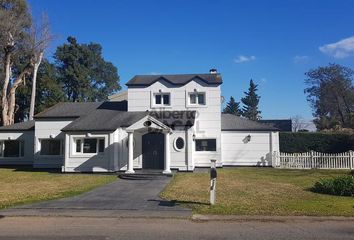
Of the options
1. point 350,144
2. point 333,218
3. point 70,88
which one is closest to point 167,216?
point 333,218

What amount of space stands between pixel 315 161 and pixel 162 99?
1181 cm

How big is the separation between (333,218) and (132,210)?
574 cm

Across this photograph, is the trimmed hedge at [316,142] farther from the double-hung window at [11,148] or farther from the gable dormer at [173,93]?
the double-hung window at [11,148]

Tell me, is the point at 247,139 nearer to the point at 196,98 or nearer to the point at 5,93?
the point at 196,98

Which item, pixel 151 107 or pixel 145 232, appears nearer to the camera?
pixel 145 232

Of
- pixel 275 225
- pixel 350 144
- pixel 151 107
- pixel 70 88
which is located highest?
pixel 70 88

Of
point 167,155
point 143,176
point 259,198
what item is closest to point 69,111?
point 167,155

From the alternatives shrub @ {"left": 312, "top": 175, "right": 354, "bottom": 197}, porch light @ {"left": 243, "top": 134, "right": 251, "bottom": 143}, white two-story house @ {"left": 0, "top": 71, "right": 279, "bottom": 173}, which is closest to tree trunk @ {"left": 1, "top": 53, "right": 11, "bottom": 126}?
white two-story house @ {"left": 0, "top": 71, "right": 279, "bottom": 173}

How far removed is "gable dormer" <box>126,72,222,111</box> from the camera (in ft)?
93.6

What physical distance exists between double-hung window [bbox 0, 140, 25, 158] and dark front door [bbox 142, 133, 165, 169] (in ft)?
40.9

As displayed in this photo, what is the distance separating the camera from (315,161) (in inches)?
1093

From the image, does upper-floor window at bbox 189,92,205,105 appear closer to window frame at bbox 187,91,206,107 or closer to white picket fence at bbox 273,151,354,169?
window frame at bbox 187,91,206,107

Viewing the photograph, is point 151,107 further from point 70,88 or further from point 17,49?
point 70,88

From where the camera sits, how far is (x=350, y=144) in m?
34.6
